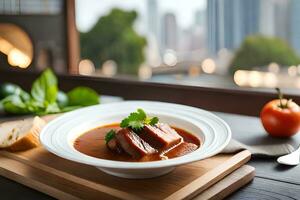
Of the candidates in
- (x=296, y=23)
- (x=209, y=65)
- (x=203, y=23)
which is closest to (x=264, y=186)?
(x=296, y=23)

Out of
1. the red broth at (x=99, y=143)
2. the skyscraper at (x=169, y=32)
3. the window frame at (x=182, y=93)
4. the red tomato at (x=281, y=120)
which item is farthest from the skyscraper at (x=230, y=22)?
the red broth at (x=99, y=143)

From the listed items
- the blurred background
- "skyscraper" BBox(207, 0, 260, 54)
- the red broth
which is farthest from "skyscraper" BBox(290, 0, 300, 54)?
the red broth

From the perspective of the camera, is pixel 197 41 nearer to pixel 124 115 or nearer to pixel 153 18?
pixel 153 18

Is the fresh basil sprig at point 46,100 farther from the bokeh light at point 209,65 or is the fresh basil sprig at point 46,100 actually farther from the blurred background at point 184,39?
the bokeh light at point 209,65

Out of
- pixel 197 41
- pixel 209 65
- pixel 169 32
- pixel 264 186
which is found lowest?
pixel 264 186

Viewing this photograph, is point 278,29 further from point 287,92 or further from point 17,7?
point 17,7
